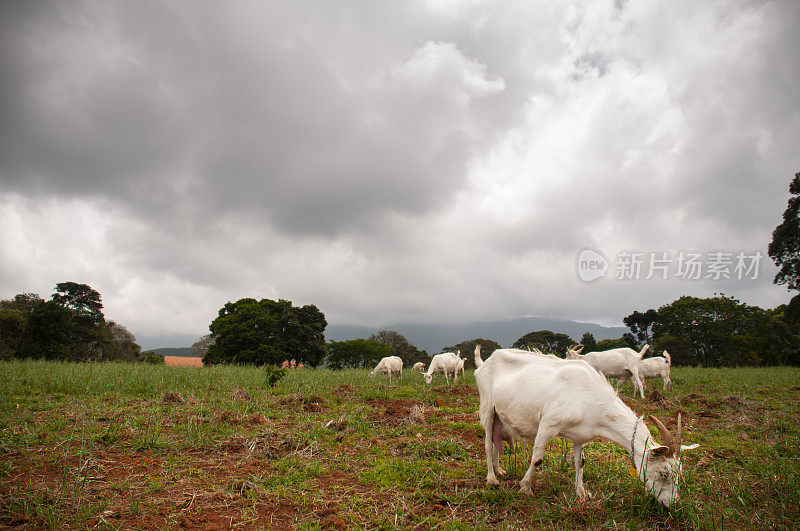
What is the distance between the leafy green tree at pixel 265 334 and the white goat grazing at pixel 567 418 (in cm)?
3767

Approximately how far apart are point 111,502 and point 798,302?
3754 cm

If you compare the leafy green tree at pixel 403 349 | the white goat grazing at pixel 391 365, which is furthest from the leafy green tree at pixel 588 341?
the white goat grazing at pixel 391 365

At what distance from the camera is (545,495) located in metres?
5.00

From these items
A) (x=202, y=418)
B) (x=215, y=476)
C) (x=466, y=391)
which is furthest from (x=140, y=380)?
(x=466, y=391)

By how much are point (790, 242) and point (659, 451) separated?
105ft

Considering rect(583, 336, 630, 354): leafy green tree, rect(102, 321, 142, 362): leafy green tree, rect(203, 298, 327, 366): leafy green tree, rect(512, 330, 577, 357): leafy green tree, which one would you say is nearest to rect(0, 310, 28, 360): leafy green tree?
rect(102, 321, 142, 362): leafy green tree

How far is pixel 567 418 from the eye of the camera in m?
4.74

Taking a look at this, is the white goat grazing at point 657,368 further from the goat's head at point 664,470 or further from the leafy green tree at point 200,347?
the leafy green tree at point 200,347

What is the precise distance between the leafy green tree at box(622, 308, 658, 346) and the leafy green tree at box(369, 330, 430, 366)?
38.8 meters

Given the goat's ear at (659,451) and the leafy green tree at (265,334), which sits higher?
the goat's ear at (659,451)

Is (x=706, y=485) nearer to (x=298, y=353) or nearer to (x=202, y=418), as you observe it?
(x=202, y=418)

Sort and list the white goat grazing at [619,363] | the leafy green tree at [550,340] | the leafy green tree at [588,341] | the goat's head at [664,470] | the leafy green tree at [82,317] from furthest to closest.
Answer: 1. the leafy green tree at [588,341]
2. the leafy green tree at [550,340]
3. the leafy green tree at [82,317]
4. the white goat grazing at [619,363]
5. the goat's head at [664,470]

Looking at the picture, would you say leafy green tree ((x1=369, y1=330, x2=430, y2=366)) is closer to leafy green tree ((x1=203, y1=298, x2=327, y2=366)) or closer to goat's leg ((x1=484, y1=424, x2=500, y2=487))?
leafy green tree ((x1=203, y1=298, x2=327, y2=366))

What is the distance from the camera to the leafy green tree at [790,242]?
25.3m
